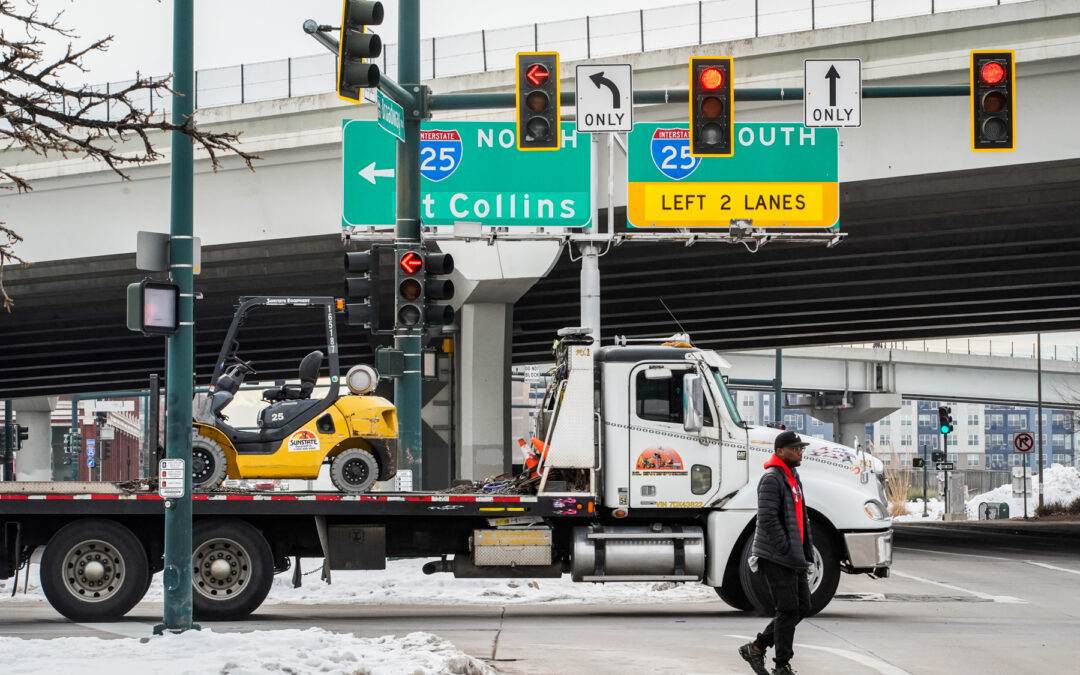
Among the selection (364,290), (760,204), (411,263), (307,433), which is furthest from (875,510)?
(760,204)

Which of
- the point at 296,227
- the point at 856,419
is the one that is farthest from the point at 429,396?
the point at 856,419

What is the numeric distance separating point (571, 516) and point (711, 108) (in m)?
4.97

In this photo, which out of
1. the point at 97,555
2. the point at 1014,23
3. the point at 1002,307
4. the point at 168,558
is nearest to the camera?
the point at 168,558

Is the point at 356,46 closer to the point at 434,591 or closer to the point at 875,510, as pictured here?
the point at 875,510

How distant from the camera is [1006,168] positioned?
25.1 meters

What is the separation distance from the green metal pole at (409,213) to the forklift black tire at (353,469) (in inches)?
64.9

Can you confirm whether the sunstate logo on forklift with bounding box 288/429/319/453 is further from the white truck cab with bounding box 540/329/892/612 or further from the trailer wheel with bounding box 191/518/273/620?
the white truck cab with bounding box 540/329/892/612

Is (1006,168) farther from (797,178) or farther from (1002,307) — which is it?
(1002,307)

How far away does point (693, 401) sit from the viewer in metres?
14.7

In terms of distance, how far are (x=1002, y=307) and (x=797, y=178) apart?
22318 mm

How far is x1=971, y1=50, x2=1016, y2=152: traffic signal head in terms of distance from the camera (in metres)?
15.7

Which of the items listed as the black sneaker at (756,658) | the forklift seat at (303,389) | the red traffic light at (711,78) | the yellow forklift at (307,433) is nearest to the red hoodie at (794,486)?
the black sneaker at (756,658)

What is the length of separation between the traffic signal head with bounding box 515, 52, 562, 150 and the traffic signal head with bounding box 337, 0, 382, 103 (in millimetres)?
2454

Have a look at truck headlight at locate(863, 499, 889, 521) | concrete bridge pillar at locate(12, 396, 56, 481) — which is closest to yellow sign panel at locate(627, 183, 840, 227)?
truck headlight at locate(863, 499, 889, 521)
